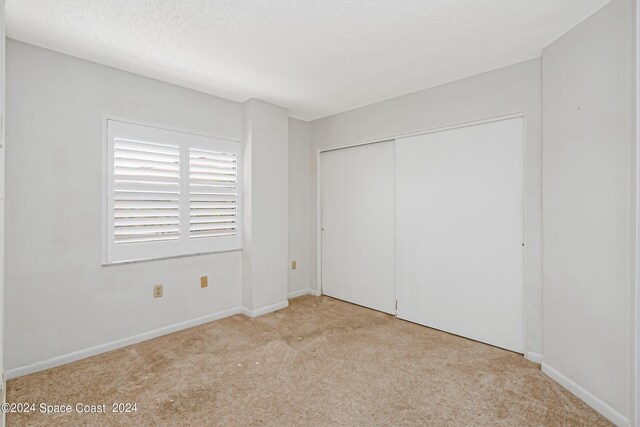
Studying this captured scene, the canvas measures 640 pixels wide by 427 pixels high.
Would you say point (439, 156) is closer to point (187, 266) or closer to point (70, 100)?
point (187, 266)

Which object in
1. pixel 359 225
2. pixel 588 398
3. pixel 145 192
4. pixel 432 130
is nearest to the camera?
pixel 588 398

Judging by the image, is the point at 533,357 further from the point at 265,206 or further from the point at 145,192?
the point at 145,192

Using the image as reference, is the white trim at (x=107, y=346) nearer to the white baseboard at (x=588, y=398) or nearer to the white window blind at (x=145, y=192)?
the white window blind at (x=145, y=192)

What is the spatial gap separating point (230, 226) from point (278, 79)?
1.53 m

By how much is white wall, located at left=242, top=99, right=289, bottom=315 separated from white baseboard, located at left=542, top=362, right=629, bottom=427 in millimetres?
2478

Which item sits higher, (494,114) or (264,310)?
(494,114)

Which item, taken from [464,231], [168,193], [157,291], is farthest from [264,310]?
[464,231]

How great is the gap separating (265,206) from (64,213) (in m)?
1.71

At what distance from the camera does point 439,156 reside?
3.07 m

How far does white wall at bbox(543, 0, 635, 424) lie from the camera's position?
69.6 inches

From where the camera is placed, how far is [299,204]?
420 cm

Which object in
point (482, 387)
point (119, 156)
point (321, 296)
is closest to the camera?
point (482, 387)

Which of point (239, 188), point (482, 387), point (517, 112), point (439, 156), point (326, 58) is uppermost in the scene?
point (326, 58)

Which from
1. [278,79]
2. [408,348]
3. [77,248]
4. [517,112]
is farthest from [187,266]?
[517,112]
